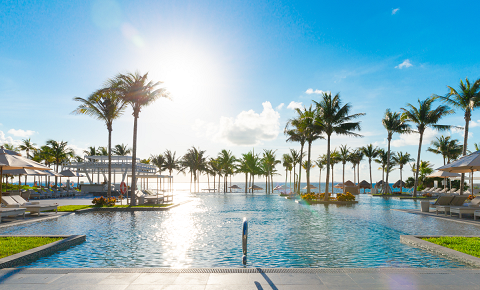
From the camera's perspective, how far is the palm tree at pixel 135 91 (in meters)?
18.9

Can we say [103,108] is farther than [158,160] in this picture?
No

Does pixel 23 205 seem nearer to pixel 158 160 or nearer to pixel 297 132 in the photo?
pixel 297 132

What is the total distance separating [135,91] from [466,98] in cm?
2642

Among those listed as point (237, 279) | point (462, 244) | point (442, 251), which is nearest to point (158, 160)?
point (462, 244)

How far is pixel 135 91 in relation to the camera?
754 inches

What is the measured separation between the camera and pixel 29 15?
38.5ft

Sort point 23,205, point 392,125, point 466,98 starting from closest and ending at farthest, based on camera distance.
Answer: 1. point 23,205
2. point 466,98
3. point 392,125

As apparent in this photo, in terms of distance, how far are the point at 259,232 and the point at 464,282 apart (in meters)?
6.13

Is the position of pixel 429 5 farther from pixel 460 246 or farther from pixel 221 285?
pixel 221 285

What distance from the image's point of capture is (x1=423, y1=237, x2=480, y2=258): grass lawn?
6.39 m

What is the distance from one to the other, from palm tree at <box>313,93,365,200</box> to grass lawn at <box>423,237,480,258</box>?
17925mm

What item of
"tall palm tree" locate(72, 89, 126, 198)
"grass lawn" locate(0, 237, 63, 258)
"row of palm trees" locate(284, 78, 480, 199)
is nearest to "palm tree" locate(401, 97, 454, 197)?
"row of palm trees" locate(284, 78, 480, 199)

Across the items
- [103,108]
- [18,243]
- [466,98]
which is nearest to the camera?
[18,243]

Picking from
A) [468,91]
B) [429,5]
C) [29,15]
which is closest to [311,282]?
[429,5]
